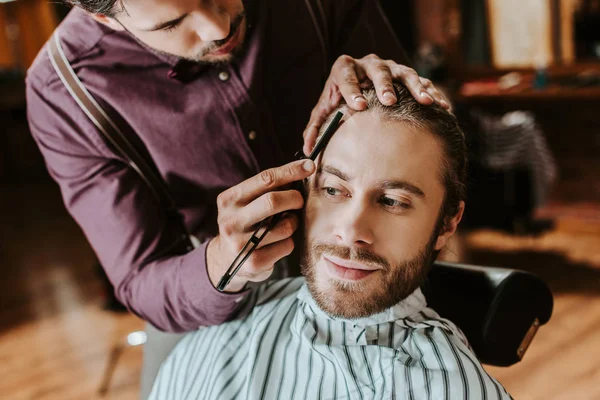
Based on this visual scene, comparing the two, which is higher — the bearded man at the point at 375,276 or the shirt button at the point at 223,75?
the shirt button at the point at 223,75

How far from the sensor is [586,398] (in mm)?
2332

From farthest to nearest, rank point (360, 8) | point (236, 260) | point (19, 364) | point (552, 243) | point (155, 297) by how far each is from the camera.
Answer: point (552, 243) < point (19, 364) < point (360, 8) < point (155, 297) < point (236, 260)

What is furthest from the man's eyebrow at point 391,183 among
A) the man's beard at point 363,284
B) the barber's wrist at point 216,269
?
the barber's wrist at point 216,269

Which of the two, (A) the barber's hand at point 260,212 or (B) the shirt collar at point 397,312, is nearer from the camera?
(A) the barber's hand at point 260,212

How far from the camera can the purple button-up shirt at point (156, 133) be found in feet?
3.97

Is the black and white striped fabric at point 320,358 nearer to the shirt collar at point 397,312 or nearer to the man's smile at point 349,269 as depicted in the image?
the shirt collar at point 397,312

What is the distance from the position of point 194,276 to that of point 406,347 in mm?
413

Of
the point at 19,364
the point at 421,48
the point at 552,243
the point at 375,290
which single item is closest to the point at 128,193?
the point at 375,290

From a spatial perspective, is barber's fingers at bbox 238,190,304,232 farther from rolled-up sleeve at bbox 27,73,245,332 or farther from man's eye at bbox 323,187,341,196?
rolled-up sleeve at bbox 27,73,245,332

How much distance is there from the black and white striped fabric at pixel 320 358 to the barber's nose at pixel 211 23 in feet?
1.73

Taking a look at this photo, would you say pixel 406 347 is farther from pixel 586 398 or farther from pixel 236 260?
pixel 586 398

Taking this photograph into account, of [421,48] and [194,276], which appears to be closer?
[194,276]

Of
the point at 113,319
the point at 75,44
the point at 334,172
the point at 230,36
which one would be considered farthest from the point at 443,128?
the point at 113,319

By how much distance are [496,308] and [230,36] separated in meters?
0.73
